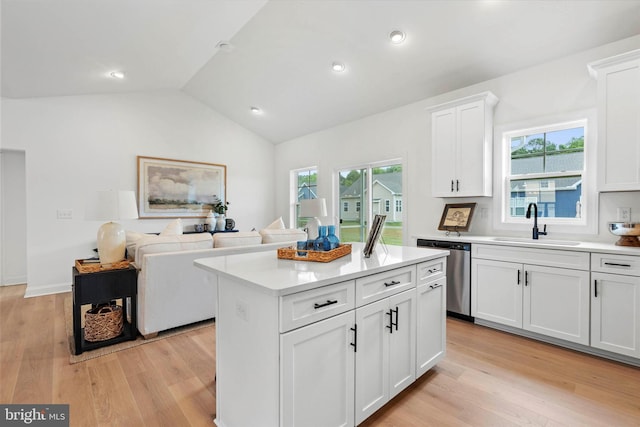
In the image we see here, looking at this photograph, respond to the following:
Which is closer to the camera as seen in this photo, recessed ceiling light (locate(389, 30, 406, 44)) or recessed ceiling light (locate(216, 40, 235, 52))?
recessed ceiling light (locate(389, 30, 406, 44))

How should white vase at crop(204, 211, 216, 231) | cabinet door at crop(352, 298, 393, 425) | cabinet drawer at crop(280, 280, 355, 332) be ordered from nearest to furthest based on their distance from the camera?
cabinet drawer at crop(280, 280, 355, 332)
cabinet door at crop(352, 298, 393, 425)
white vase at crop(204, 211, 216, 231)

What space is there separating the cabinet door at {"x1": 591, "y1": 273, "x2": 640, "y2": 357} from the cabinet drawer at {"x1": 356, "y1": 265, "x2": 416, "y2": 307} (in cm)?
169

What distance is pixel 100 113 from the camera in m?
4.80

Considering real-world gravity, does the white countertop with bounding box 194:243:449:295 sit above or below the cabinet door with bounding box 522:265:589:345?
above

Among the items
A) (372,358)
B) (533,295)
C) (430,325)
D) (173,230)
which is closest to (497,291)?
(533,295)

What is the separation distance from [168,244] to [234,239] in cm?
64

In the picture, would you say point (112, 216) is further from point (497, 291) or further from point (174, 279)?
point (497, 291)

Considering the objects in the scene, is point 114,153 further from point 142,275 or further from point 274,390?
point 274,390

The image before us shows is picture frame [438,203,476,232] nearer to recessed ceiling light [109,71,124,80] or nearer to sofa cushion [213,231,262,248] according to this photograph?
sofa cushion [213,231,262,248]

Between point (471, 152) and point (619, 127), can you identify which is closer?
point (619, 127)

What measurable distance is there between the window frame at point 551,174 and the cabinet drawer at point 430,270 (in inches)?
65.3

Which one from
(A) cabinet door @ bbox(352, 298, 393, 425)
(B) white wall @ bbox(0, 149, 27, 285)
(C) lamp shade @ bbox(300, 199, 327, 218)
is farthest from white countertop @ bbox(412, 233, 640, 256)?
(B) white wall @ bbox(0, 149, 27, 285)

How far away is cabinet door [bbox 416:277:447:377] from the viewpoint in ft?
6.60

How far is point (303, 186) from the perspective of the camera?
6371mm
